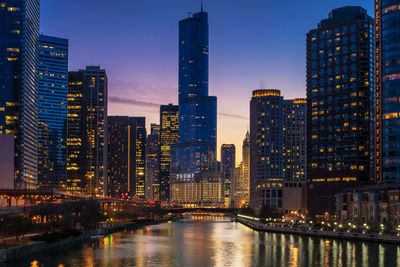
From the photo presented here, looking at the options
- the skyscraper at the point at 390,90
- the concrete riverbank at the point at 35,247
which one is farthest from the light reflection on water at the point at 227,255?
the skyscraper at the point at 390,90

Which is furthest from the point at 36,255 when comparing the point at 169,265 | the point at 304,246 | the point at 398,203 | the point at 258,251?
the point at 398,203

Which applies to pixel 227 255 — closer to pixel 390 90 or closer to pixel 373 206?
pixel 373 206

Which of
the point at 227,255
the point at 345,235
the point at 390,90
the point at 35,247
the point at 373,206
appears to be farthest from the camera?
the point at 390,90

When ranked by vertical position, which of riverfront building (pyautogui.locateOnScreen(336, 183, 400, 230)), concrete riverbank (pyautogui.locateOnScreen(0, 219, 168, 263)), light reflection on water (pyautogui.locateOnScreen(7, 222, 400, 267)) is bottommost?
light reflection on water (pyautogui.locateOnScreen(7, 222, 400, 267))

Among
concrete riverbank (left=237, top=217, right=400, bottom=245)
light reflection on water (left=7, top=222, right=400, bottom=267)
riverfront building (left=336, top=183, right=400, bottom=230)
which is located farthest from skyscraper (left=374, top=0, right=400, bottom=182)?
light reflection on water (left=7, top=222, right=400, bottom=267)

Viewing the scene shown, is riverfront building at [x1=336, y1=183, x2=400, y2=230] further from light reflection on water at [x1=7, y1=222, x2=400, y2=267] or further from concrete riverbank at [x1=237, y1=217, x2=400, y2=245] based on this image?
light reflection on water at [x1=7, y1=222, x2=400, y2=267]

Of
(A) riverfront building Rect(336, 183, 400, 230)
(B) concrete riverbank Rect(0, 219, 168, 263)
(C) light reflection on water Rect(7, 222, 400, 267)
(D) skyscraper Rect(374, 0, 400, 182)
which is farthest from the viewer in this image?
(D) skyscraper Rect(374, 0, 400, 182)

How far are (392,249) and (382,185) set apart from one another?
217 feet

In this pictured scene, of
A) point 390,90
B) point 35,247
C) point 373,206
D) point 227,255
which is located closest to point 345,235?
point 373,206

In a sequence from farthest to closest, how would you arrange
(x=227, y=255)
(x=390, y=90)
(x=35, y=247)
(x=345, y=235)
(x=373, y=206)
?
(x=390, y=90)
(x=373, y=206)
(x=345, y=235)
(x=227, y=255)
(x=35, y=247)

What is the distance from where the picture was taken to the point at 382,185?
18262 centimetres

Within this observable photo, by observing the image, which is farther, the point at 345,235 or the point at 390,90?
the point at 390,90

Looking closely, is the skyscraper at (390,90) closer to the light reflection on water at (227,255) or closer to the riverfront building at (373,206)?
the riverfront building at (373,206)

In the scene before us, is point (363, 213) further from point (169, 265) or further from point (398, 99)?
point (169, 265)
